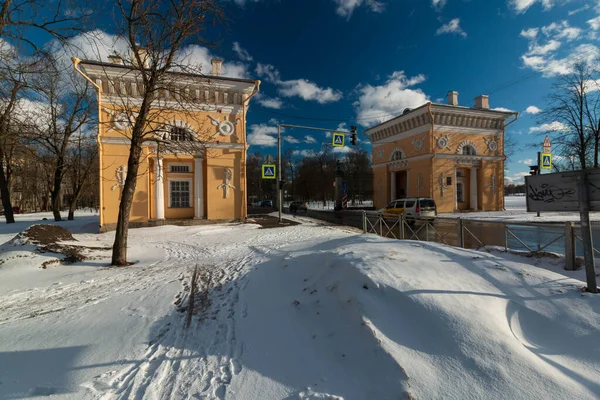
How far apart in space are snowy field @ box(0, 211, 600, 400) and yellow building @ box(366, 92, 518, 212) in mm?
21526

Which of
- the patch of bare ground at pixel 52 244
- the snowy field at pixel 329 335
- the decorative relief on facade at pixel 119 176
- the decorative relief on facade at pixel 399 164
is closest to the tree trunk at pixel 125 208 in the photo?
the patch of bare ground at pixel 52 244

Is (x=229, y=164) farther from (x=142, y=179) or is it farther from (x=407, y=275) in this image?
(x=407, y=275)

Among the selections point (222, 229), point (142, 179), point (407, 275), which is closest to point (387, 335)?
point (407, 275)

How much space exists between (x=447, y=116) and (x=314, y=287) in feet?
82.2

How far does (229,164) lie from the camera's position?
16.9 m

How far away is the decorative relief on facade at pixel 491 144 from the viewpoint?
25031 mm

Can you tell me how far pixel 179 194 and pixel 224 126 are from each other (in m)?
5.34

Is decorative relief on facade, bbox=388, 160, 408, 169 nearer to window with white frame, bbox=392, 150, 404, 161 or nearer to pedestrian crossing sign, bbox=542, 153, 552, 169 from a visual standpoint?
window with white frame, bbox=392, 150, 404, 161

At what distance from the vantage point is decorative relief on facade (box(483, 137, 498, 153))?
2503 cm

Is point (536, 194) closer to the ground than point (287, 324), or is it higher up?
higher up

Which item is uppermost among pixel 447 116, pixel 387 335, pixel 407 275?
pixel 447 116

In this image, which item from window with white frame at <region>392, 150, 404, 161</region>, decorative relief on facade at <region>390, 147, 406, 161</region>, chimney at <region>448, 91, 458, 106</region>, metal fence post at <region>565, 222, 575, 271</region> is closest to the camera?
metal fence post at <region>565, 222, 575, 271</region>

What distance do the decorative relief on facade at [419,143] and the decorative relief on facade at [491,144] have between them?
6.33 meters

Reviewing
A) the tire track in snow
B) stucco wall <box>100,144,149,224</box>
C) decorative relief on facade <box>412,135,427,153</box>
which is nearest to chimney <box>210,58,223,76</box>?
stucco wall <box>100,144,149,224</box>
